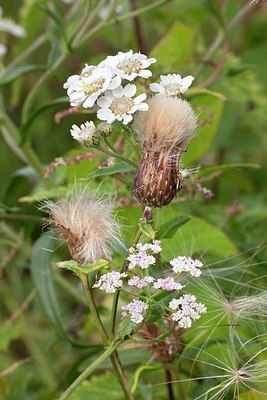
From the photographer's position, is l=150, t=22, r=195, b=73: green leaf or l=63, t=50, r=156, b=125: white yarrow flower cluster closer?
l=63, t=50, r=156, b=125: white yarrow flower cluster

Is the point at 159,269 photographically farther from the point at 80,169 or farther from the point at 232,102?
the point at 232,102

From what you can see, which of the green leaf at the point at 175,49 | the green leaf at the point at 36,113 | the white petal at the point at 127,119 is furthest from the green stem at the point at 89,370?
the green leaf at the point at 175,49

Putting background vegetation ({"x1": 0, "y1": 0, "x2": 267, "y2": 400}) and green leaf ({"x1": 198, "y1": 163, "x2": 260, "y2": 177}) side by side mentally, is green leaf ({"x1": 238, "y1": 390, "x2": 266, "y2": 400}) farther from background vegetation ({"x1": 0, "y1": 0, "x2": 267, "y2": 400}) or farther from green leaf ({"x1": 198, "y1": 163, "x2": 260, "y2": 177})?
green leaf ({"x1": 198, "y1": 163, "x2": 260, "y2": 177})

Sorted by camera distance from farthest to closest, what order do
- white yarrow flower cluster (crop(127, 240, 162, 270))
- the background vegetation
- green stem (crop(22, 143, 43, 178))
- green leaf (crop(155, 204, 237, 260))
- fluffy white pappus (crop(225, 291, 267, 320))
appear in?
green stem (crop(22, 143, 43, 178)) → green leaf (crop(155, 204, 237, 260)) → the background vegetation → fluffy white pappus (crop(225, 291, 267, 320)) → white yarrow flower cluster (crop(127, 240, 162, 270))

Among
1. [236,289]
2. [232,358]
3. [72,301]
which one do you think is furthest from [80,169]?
[72,301]

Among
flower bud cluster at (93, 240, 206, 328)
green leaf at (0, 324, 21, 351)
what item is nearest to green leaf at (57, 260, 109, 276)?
flower bud cluster at (93, 240, 206, 328)

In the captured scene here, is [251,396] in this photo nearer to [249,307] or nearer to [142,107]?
[249,307]

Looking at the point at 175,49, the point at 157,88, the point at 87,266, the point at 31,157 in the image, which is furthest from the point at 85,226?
the point at 175,49
